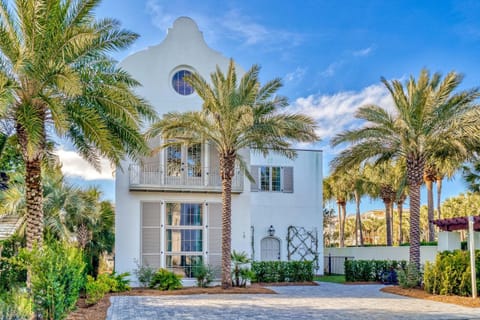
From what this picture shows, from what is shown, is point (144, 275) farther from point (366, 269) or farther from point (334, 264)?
point (334, 264)

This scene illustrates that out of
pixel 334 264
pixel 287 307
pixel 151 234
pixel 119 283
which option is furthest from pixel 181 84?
pixel 334 264

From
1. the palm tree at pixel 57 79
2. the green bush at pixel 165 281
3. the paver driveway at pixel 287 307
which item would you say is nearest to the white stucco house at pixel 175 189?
the green bush at pixel 165 281

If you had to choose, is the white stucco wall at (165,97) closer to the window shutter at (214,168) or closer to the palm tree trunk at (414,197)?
the window shutter at (214,168)

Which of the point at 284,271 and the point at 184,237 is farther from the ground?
the point at 184,237

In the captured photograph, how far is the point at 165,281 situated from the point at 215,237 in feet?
10.4

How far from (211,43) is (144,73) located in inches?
130

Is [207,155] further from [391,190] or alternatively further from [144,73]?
[391,190]

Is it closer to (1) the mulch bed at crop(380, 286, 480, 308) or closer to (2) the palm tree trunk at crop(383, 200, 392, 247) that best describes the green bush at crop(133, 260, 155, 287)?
(1) the mulch bed at crop(380, 286, 480, 308)

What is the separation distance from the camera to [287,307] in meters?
14.2

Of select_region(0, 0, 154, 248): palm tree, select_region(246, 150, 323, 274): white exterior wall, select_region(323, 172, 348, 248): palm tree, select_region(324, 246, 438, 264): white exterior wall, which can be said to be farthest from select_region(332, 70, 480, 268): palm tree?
select_region(323, 172, 348, 248): palm tree

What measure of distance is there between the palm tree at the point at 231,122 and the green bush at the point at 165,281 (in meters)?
1.78

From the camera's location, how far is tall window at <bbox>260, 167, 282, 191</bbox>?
1121 inches

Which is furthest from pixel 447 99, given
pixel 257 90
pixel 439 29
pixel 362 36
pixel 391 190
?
pixel 391 190

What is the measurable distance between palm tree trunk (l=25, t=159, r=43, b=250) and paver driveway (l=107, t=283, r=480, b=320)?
292 centimetres
